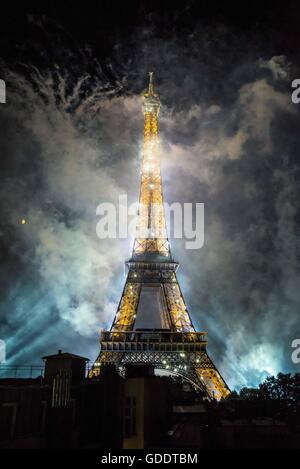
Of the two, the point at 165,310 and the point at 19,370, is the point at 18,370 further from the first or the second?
the point at 165,310

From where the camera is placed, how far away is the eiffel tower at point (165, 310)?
96.3ft

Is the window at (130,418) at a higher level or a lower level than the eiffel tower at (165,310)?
lower

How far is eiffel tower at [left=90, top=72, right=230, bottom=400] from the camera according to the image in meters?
29.4

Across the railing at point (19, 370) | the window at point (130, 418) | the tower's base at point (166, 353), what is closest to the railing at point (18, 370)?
the railing at point (19, 370)

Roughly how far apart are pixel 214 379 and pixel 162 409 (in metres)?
11.8

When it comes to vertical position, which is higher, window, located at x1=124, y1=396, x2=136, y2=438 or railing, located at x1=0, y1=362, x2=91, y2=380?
railing, located at x1=0, y1=362, x2=91, y2=380

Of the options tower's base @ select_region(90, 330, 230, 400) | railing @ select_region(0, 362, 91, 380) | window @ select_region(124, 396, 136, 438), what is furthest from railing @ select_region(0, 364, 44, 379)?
tower's base @ select_region(90, 330, 230, 400)

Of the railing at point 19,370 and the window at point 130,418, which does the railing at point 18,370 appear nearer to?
the railing at point 19,370

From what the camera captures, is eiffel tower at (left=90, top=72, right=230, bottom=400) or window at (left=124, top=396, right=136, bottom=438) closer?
window at (left=124, top=396, right=136, bottom=438)

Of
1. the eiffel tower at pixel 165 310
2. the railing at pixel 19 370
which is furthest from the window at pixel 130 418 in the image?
the eiffel tower at pixel 165 310

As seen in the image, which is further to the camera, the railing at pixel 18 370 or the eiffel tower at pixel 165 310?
A: the eiffel tower at pixel 165 310

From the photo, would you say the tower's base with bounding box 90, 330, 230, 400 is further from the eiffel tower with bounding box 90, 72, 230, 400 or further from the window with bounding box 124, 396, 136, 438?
the window with bounding box 124, 396, 136, 438

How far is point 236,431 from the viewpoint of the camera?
14.7 metres
